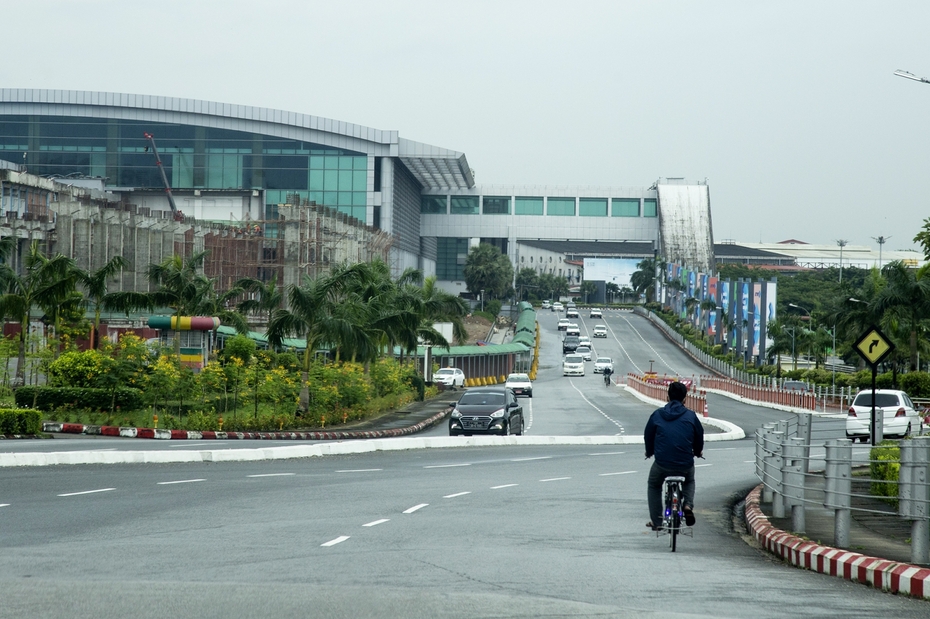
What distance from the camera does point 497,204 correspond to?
139000mm

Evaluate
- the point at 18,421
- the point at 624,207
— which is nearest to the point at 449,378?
the point at 18,421

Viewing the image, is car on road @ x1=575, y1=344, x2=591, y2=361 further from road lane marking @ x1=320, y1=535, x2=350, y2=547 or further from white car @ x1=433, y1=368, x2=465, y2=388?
road lane marking @ x1=320, y1=535, x2=350, y2=547

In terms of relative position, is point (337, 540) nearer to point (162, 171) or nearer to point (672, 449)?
point (672, 449)

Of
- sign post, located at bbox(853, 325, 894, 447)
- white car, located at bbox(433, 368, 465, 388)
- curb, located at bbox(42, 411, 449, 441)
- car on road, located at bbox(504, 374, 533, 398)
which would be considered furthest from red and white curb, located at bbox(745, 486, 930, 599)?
white car, located at bbox(433, 368, 465, 388)

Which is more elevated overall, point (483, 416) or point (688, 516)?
point (688, 516)

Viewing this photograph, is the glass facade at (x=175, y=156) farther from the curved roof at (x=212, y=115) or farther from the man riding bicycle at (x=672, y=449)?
the man riding bicycle at (x=672, y=449)

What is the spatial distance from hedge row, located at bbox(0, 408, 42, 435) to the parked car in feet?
70.3

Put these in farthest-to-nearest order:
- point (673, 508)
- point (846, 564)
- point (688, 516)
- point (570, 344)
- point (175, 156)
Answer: point (570, 344) < point (175, 156) < point (688, 516) < point (673, 508) < point (846, 564)

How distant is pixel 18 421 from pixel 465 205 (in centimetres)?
11347

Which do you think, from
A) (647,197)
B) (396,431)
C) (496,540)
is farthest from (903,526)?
(647,197)

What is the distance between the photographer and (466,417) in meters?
34.2

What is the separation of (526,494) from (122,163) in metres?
93.7

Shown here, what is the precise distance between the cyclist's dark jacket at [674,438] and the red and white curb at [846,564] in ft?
4.60

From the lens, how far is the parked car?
104ft
